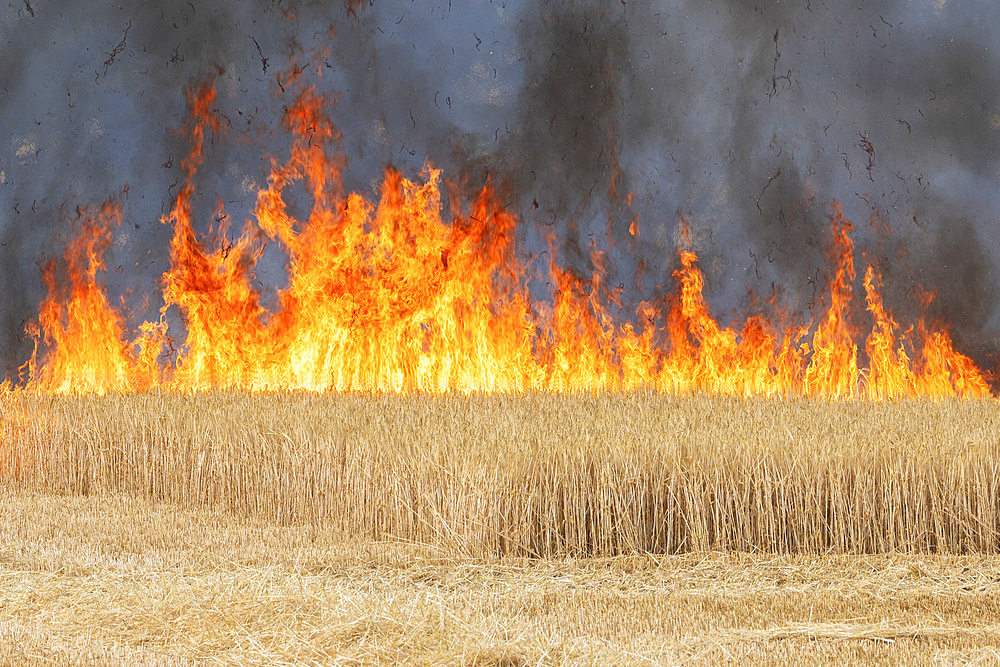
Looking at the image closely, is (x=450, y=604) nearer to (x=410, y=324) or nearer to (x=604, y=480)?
(x=604, y=480)

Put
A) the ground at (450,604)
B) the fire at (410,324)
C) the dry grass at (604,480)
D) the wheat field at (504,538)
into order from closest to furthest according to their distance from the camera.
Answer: the ground at (450,604)
the wheat field at (504,538)
the dry grass at (604,480)
the fire at (410,324)

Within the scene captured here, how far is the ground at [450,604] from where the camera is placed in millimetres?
4516

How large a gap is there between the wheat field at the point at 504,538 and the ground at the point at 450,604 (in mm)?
20

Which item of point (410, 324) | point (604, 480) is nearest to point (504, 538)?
point (604, 480)

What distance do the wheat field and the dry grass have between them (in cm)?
2

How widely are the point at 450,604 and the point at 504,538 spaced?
1.37 m

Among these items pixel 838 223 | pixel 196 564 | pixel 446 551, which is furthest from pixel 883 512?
pixel 838 223

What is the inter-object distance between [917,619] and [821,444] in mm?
1999

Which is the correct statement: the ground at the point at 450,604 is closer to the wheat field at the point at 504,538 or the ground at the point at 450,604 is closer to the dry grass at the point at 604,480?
the wheat field at the point at 504,538

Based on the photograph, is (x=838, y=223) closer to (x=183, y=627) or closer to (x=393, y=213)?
(x=393, y=213)

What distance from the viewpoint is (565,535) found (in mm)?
6746

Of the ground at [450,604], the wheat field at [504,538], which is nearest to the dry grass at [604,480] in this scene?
the wheat field at [504,538]

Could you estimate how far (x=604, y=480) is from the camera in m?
6.68

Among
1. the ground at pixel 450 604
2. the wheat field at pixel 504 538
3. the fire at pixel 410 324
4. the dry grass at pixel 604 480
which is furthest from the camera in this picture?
the fire at pixel 410 324
